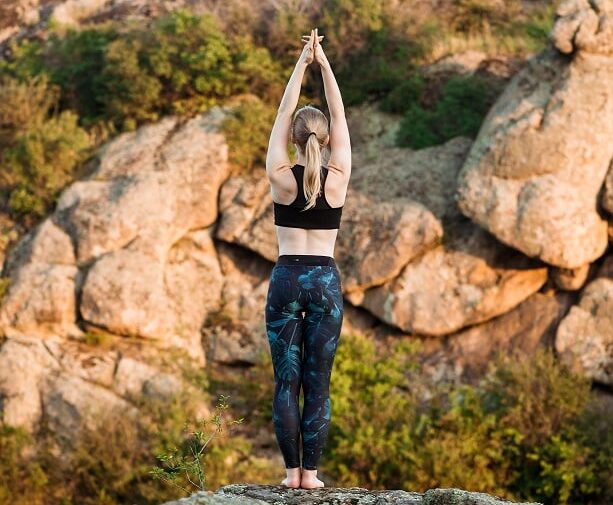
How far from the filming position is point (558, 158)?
13.1 metres

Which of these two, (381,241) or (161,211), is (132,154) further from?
(381,241)

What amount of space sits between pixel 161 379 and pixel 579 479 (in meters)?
5.19

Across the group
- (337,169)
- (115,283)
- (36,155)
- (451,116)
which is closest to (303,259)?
(337,169)

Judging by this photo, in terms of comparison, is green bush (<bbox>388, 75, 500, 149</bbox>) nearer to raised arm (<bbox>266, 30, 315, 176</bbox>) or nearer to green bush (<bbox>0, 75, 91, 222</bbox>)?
green bush (<bbox>0, 75, 91, 222</bbox>)

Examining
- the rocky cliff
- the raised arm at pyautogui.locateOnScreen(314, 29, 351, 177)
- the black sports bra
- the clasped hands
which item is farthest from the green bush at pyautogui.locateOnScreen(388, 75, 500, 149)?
the black sports bra

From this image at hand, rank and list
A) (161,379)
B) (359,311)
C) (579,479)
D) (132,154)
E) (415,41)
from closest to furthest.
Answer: (579,479)
(161,379)
(359,311)
(132,154)
(415,41)

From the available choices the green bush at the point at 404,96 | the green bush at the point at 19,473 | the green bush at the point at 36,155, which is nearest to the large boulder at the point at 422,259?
the green bush at the point at 404,96

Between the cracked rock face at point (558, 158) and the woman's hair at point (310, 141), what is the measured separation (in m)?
7.58

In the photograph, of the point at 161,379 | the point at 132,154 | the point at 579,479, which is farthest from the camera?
the point at 132,154

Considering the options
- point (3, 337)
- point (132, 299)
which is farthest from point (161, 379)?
point (3, 337)

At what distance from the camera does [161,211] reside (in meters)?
14.5

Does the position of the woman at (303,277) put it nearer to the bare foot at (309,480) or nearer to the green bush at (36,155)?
the bare foot at (309,480)

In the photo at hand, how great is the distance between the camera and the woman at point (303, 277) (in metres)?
5.71

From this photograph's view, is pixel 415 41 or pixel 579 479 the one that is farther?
pixel 415 41
